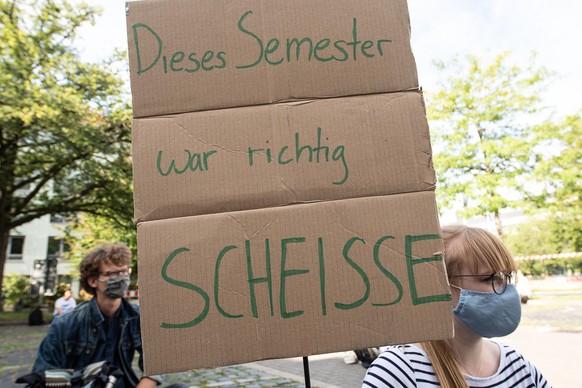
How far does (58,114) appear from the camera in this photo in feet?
41.5

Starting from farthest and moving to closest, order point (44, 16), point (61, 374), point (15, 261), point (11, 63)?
point (15, 261), point (44, 16), point (11, 63), point (61, 374)

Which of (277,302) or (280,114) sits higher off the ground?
(280,114)

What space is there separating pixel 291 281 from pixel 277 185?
0.29 m

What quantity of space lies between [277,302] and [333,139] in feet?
1.70

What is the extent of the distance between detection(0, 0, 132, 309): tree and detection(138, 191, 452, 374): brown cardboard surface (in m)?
13.1

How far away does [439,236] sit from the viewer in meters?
1.28

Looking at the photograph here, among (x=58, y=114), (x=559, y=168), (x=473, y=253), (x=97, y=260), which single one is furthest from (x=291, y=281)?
(x=559, y=168)

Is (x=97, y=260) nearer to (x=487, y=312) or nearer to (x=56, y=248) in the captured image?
(x=487, y=312)

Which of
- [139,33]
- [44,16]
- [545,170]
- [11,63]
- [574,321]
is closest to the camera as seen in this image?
[139,33]

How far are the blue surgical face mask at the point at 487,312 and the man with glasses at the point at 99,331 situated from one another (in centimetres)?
174

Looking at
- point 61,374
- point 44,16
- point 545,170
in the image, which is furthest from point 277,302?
point 545,170

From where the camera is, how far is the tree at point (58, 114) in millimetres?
12789

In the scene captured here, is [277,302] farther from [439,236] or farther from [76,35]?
[76,35]

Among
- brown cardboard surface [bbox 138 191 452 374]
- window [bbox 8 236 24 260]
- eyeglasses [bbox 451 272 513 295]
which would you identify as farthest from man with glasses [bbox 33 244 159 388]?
window [bbox 8 236 24 260]
